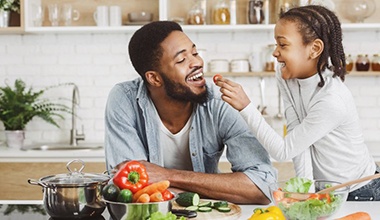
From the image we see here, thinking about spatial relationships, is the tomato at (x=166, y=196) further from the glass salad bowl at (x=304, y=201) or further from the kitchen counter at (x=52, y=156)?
the kitchen counter at (x=52, y=156)

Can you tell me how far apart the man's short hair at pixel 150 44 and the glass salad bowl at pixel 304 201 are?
98 centimetres

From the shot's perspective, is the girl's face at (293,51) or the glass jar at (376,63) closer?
the girl's face at (293,51)

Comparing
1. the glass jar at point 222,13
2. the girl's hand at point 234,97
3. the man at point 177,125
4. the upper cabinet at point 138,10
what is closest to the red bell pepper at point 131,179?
the man at point 177,125

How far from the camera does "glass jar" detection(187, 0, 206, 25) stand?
471 cm

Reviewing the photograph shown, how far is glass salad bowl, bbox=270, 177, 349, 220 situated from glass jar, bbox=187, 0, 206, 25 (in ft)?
8.61

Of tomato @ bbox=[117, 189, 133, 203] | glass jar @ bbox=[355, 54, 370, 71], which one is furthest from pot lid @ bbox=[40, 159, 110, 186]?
glass jar @ bbox=[355, 54, 370, 71]

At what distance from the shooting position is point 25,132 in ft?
16.5

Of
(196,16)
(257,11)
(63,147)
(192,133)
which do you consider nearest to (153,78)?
(192,133)

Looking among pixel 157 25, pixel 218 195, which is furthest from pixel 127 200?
pixel 157 25

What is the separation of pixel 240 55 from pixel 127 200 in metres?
2.96

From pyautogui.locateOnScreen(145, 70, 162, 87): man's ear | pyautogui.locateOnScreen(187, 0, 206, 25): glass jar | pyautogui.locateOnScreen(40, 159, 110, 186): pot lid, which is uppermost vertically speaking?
pyautogui.locateOnScreen(187, 0, 206, 25): glass jar

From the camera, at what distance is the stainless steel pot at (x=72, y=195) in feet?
7.29

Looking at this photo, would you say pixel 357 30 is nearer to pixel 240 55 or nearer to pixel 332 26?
pixel 240 55

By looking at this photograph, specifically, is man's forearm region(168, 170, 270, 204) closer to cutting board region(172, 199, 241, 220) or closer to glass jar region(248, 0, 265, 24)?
cutting board region(172, 199, 241, 220)
